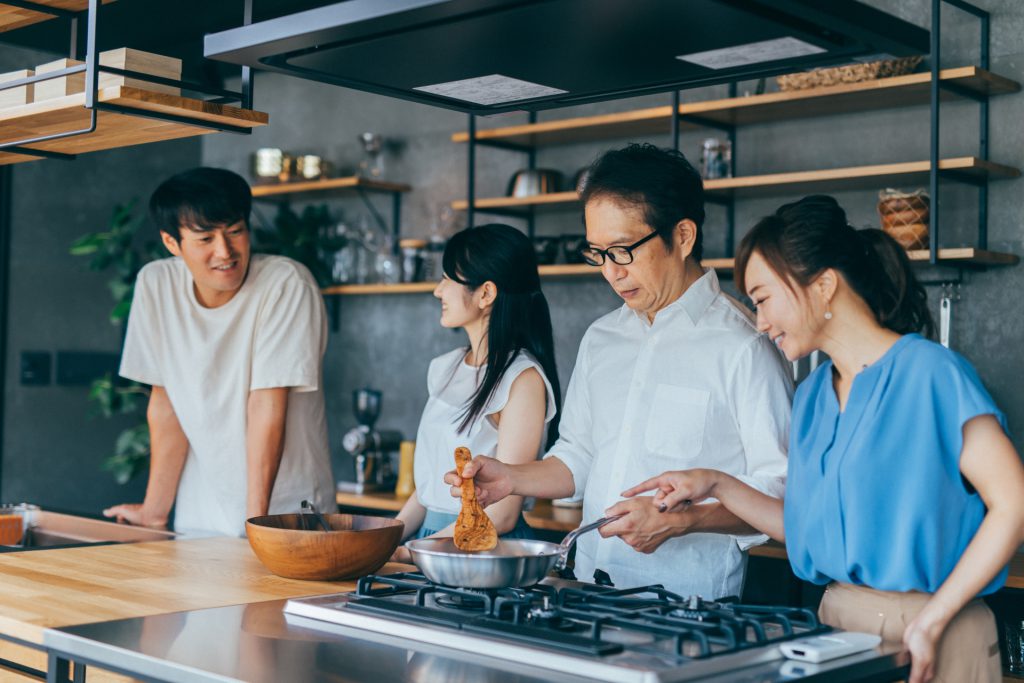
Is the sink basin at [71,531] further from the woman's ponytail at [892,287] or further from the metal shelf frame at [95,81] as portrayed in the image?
the woman's ponytail at [892,287]

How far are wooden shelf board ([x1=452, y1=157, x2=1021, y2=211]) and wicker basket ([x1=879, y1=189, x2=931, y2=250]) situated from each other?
86 millimetres

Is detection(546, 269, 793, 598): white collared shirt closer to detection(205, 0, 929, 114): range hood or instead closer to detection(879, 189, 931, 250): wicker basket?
detection(205, 0, 929, 114): range hood

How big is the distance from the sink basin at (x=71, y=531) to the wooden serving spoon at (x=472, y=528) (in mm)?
1040

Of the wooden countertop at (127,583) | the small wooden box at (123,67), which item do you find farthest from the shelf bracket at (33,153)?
the wooden countertop at (127,583)

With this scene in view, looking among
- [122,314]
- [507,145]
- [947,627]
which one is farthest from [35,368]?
[947,627]

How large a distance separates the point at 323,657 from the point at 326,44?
0.88m

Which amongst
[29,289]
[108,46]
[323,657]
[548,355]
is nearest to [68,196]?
[29,289]

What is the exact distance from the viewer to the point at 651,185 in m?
2.01

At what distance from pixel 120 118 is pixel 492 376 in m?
0.90

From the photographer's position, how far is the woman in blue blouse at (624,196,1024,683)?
1.50 metres

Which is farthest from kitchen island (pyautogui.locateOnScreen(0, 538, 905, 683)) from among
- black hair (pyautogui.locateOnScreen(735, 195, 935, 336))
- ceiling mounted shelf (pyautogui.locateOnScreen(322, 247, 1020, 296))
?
ceiling mounted shelf (pyautogui.locateOnScreen(322, 247, 1020, 296))

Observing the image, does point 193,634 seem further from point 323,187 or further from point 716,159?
point 323,187

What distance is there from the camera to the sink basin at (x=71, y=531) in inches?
104

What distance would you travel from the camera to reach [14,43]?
3648 mm
